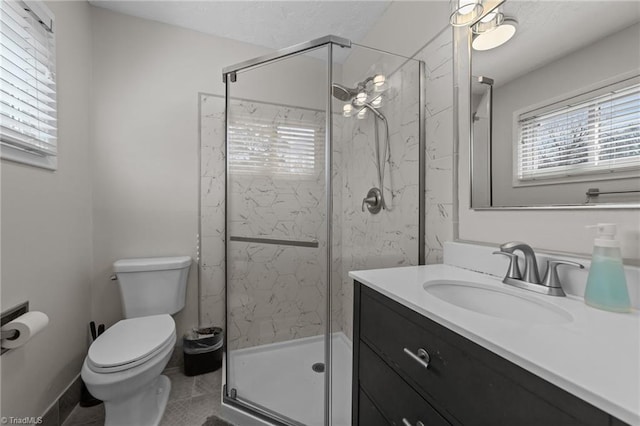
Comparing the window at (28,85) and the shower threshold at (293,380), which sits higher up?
the window at (28,85)

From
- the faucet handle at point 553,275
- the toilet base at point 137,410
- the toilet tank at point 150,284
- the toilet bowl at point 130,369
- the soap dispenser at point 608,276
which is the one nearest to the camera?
the soap dispenser at point 608,276

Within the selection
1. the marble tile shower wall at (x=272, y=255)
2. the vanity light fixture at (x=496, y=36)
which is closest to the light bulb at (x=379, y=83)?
the marble tile shower wall at (x=272, y=255)

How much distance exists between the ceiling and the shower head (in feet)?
2.02

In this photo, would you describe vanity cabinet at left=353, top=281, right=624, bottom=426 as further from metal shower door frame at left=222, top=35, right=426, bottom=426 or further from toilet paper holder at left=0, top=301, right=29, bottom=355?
toilet paper holder at left=0, top=301, right=29, bottom=355

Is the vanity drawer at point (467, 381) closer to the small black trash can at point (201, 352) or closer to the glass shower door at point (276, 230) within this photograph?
the glass shower door at point (276, 230)

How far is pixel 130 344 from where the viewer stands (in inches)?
50.0

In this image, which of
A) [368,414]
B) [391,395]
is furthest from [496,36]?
Answer: [368,414]

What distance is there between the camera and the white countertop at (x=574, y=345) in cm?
34

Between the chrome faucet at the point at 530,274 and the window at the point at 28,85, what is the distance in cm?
193

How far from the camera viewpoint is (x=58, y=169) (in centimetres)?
139

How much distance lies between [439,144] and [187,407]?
1.98 meters

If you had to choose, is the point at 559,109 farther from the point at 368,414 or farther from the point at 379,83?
the point at 368,414

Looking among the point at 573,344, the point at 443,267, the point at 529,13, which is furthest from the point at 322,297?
the point at 529,13

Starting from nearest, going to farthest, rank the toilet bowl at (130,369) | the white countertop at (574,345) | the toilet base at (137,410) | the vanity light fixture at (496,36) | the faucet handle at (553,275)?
the white countertop at (574,345)
the faucet handle at (553,275)
the vanity light fixture at (496,36)
the toilet bowl at (130,369)
the toilet base at (137,410)
